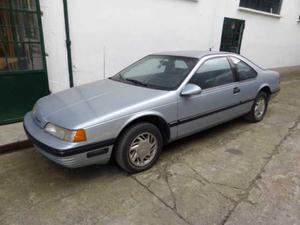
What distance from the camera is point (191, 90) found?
3.06m

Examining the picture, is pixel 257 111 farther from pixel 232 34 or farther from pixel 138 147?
pixel 232 34

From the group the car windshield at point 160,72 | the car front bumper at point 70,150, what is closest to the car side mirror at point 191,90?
the car windshield at point 160,72

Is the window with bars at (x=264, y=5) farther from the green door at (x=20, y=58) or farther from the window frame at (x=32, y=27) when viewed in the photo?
the green door at (x=20, y=58)

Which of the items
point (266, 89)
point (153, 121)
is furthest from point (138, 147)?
point (266, 89)

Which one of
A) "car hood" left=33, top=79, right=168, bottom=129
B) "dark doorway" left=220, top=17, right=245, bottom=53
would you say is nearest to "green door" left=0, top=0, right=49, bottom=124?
"car hood" left=33, top=79, right=168, bottom=129

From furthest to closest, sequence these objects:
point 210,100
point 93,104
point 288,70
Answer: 1. point 288,70
2. point 210,100
3. point 93,104

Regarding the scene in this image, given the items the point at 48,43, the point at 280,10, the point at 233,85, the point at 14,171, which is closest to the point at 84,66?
the point at 48,43

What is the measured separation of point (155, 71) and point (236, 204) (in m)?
2.09

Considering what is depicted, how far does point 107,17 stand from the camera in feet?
16.6

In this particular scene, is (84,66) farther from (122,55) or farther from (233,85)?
(233,85)

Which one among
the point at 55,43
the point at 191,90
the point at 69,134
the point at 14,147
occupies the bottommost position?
the point at 14,147

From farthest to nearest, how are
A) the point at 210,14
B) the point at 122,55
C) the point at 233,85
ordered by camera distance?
the point at 210,14 < the point at 122,55 < the point at 233,85

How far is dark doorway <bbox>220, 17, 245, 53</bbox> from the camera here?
26.1 ft

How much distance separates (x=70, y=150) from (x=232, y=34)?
24.9 ft
